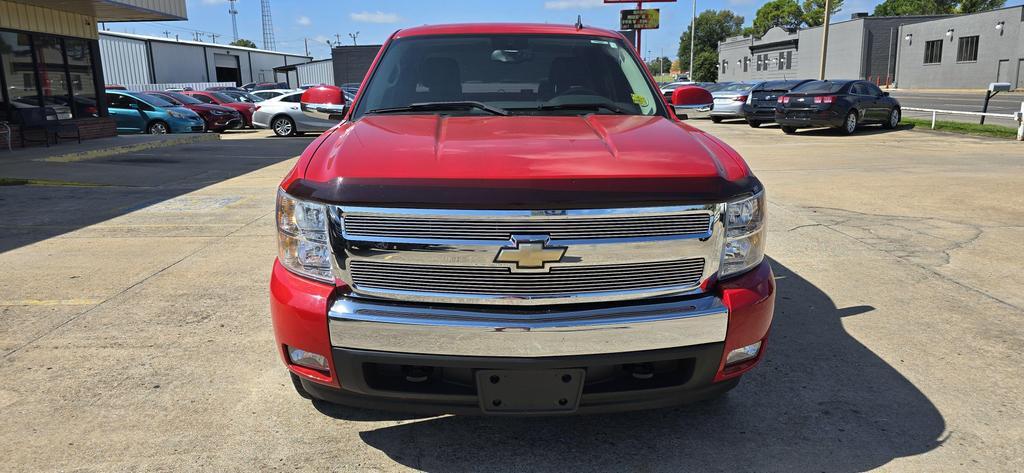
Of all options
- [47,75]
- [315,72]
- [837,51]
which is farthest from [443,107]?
[837,51]

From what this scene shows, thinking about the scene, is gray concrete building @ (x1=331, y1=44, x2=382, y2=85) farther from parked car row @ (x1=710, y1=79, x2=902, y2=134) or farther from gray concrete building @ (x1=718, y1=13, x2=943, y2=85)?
gray concrete building @ (x1=718, y1=13, x2=943, y2=85)

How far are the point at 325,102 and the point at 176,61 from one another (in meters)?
58.6

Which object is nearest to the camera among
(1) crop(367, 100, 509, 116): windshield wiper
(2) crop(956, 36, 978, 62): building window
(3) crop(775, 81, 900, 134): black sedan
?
(1) crop(367, 100, 509, 116): windshield wiper

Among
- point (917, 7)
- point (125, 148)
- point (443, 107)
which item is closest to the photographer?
point (443, 107)

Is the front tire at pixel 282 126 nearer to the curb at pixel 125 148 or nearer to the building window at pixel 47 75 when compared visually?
the curb at pixel 125 148

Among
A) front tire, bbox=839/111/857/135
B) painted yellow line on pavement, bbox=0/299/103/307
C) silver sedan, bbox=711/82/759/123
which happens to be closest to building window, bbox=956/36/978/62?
silver sedan, bbox=711/82/759/123

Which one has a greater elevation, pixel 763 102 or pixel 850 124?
pixel 763 102

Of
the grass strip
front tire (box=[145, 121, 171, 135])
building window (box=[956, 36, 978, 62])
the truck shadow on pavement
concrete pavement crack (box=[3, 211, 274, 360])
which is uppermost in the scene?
building window (box=[956, 36, 978, 62])

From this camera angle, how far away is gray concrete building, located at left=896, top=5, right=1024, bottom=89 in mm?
44906

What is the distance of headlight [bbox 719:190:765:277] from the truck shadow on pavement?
80cm

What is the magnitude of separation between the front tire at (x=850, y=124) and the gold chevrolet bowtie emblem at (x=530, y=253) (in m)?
18.8

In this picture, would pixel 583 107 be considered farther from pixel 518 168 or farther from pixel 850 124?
pixel 850 124

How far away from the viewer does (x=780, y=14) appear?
9750cm

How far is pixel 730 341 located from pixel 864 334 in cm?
214
